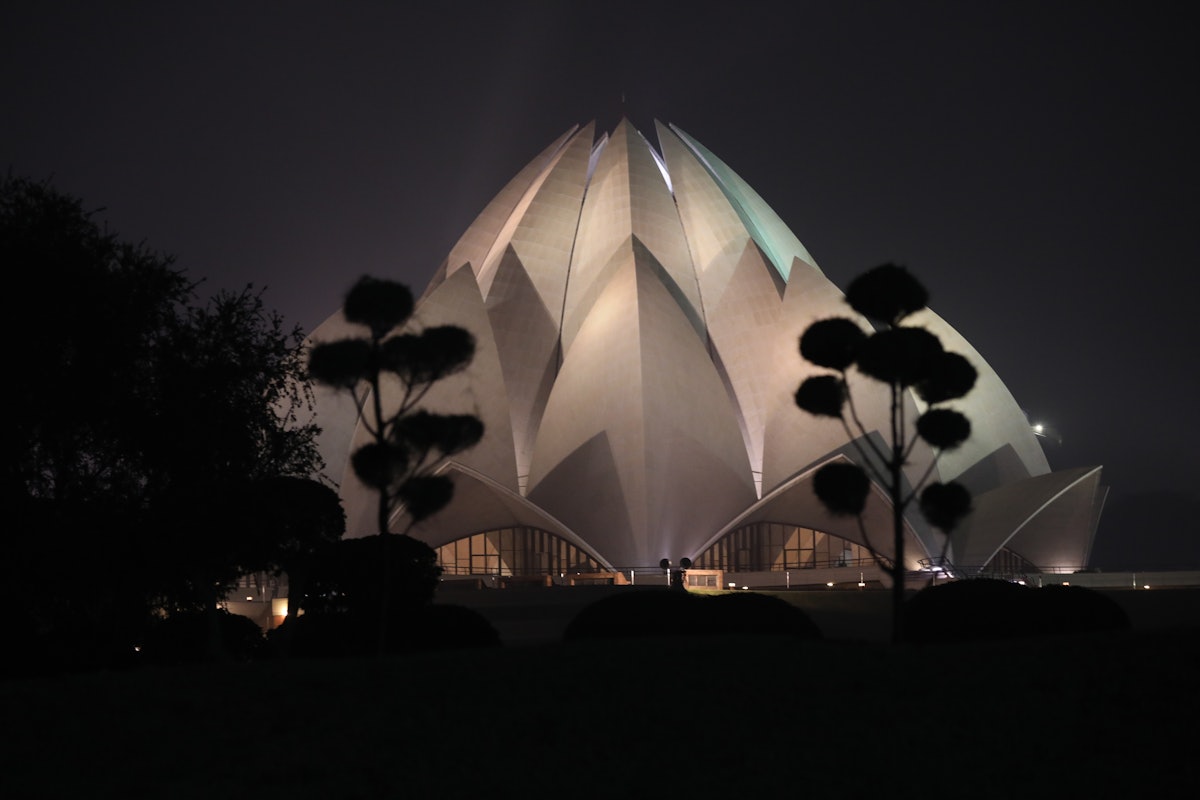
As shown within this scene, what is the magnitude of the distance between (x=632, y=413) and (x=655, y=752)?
1004 inches

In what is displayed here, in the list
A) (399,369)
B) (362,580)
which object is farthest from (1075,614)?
(362,580)

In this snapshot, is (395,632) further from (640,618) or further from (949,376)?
(949,376)

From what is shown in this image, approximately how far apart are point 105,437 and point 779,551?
2515 cm

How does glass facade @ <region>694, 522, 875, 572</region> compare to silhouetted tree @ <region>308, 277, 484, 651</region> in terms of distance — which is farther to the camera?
glass facade @ <region>694, 522, 875, 572</region>

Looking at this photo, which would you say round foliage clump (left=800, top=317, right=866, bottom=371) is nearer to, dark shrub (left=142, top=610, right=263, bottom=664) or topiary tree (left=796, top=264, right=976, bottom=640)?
topiary tree (left=796, top=264, right=976, bottom=640)

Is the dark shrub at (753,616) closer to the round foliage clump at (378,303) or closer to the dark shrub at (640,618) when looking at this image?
the dark shrub at (640,618)

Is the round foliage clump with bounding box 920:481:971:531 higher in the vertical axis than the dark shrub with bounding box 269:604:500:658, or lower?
higher

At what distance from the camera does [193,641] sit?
16625 millimetres

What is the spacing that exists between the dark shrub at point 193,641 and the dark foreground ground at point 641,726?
6332 millimetres

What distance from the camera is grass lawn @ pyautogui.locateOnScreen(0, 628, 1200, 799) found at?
24.6ft

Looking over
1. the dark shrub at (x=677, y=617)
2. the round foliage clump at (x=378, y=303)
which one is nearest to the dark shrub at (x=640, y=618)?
the dark shrub at (x=677, y=617)

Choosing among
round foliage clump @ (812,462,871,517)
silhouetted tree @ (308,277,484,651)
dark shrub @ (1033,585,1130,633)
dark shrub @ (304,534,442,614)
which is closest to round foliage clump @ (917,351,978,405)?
round foliage clump @ (812,462,871,517)

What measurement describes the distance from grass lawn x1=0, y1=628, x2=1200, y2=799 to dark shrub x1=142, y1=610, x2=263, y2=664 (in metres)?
6.27

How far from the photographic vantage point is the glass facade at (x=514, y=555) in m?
35.3
